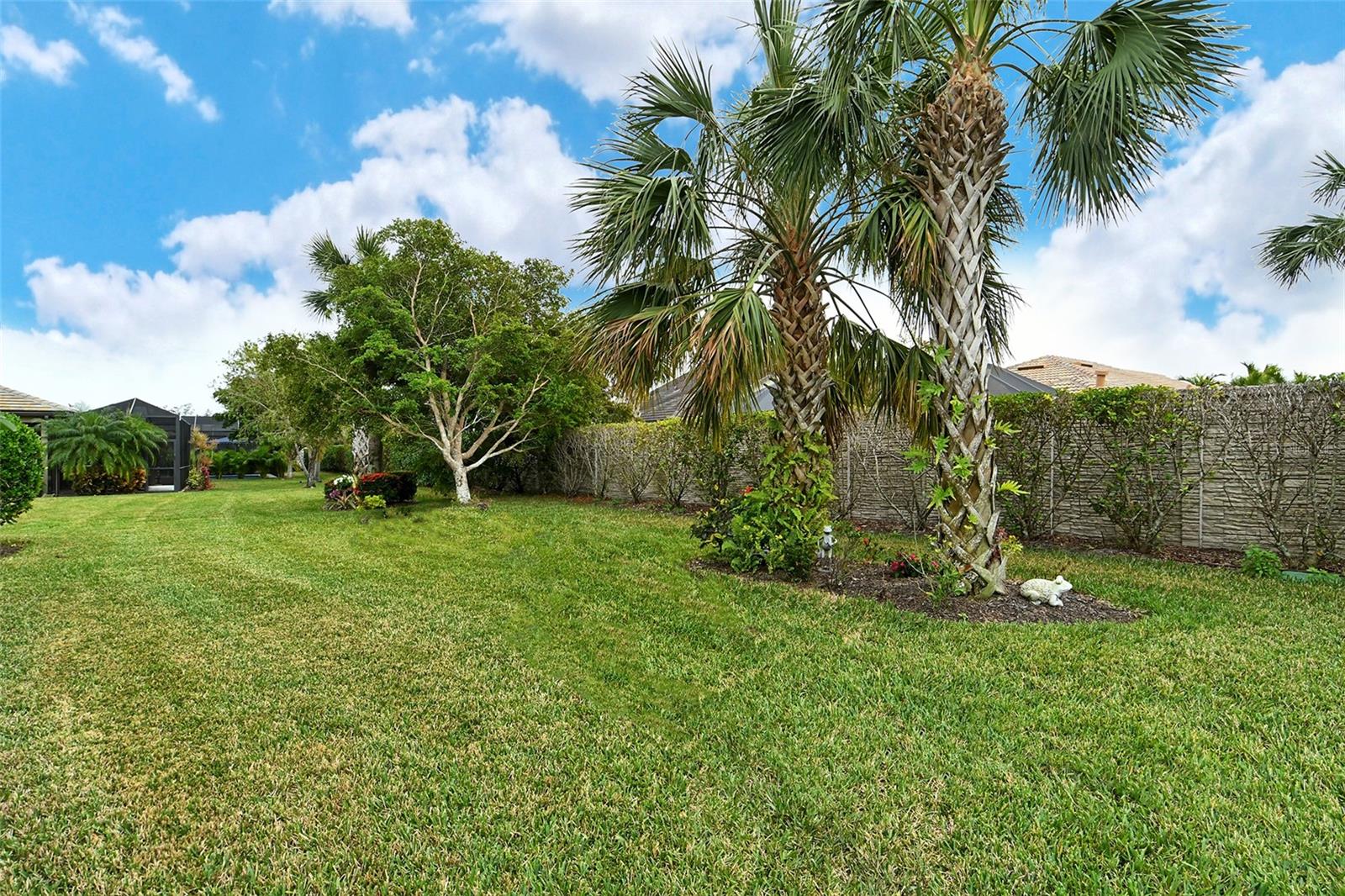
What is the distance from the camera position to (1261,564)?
575 cm

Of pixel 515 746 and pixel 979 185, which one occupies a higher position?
pixel 979 185

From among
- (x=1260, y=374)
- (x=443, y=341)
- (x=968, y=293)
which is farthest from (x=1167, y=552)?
(x=443, y=341)

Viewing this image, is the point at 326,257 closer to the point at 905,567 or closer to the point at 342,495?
the point at 342,495

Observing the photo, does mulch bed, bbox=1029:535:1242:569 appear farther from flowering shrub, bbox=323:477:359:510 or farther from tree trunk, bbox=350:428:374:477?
tree trunk, bbox=350:428:374:477

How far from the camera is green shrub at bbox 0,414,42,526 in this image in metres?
7.82

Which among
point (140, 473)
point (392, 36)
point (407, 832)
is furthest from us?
point (140, 473)

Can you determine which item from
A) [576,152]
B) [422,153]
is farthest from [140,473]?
[576,152]

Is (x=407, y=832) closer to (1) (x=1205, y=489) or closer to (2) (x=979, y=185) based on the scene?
(2) (x=979, y=185)

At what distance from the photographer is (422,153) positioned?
36.0 ft

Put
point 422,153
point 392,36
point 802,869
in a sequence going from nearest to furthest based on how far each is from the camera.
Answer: point 802,869 → point 392,36 → point 422,153

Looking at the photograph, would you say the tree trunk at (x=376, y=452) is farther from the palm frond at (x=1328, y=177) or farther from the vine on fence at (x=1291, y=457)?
the palm frond at (x=1328, y=177)

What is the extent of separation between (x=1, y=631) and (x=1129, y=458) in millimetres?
10797

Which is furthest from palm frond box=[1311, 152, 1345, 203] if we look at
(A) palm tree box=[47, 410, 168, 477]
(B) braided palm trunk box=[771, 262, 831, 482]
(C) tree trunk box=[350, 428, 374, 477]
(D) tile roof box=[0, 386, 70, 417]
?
(D) tile roof box=[0, 386, 70, 417]

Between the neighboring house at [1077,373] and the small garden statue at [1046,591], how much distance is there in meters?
13.5
